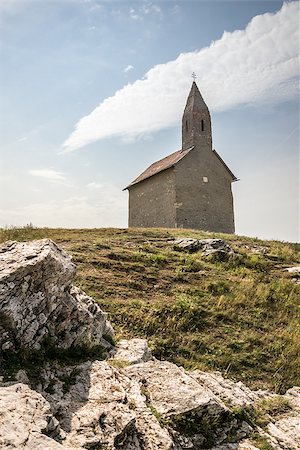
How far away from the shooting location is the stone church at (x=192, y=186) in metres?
32.1

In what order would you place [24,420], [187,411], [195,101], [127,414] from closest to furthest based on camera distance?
[24,420] < [127,414] < [187,411] < [195,101]

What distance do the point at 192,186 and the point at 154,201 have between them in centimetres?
392

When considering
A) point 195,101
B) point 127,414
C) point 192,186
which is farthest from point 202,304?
point 195,101

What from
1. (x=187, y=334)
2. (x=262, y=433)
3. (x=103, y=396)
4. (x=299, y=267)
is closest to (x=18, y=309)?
(x=103, y=396)

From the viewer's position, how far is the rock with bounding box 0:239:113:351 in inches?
202

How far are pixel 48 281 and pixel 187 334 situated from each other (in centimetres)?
491

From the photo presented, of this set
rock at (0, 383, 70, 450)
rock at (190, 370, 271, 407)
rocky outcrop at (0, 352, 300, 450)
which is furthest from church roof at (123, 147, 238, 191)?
rock at (0, 383, 70, 450)

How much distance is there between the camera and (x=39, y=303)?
560cm

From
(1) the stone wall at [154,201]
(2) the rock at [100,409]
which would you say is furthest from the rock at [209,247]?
(1) the stone wall at [154,201]

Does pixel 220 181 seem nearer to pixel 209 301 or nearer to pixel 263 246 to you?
pixel 263 246

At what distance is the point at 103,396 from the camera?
4.73 meters

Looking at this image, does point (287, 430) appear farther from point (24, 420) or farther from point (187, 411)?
point (24, 420)

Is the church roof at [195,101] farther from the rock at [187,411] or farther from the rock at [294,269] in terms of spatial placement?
the rock at [187,411]

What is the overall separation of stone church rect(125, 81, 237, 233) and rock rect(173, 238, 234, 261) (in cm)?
1378
